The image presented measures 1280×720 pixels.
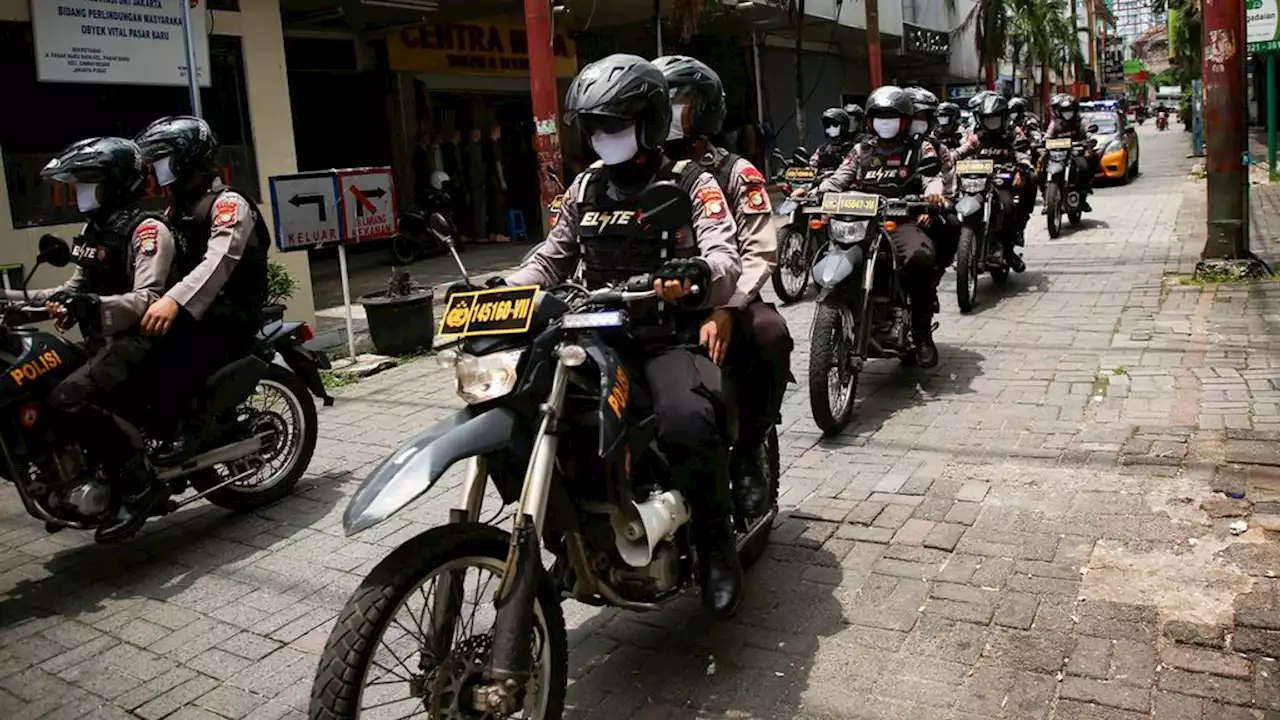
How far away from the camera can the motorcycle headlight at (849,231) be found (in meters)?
6.26

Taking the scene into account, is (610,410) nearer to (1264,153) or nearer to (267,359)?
(267,359)

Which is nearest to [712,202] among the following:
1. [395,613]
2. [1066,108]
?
[395,613]

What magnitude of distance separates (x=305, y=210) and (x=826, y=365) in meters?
4.40

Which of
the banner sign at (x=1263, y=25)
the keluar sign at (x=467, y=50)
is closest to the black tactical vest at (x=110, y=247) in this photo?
the keluar sign at (x=467, y=50)

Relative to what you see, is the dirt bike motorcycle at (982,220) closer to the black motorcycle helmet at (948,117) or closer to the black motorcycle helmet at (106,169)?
the black motorcycle helmet at (948,117)

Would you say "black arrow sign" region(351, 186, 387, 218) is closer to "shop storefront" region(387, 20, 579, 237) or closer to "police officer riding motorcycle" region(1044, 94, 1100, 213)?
"shop storefront" region(387, 20, 579, 237)

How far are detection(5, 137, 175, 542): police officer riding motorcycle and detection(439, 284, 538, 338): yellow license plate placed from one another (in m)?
2.34

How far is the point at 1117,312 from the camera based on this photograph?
8.63m

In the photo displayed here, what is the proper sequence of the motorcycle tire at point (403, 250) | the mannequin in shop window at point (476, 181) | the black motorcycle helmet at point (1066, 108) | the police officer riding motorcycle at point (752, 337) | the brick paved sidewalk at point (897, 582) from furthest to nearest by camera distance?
the mannequin in shop window at point (476, 181) → the motorcycle tire at point (403, 250) → the black motorcycle helmet at point (1066, 108) → the police officer riding motorcycle at point (752, 337) → the brick paved sidewalk at point (897, 582)

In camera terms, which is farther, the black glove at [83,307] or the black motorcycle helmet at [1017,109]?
the black motorcycle helmet at [1017,109]

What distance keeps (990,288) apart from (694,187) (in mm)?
7468

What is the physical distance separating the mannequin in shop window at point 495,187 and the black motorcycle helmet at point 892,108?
36.5 feet

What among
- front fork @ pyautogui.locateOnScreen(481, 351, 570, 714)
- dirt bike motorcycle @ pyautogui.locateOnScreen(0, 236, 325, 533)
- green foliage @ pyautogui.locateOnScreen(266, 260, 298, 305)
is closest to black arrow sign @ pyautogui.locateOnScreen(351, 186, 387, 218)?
green foliage @ pyautogui.locateOnScreen(266, 260, 298, 305)

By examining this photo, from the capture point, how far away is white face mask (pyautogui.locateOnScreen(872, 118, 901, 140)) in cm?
699
